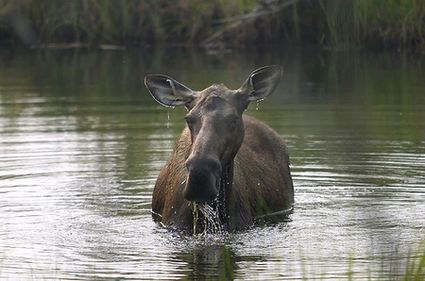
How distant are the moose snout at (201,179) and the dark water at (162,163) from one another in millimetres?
623

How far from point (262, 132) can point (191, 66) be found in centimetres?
1739

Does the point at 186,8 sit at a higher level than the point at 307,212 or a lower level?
higher

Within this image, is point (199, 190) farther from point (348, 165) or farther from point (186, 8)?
point (186, 8)

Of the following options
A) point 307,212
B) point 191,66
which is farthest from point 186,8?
point 307,212

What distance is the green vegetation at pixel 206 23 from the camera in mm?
32875

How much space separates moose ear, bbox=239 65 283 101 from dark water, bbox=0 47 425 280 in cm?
138

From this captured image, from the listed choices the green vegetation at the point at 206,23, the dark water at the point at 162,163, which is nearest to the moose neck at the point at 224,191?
the dark water at the point at 162,163

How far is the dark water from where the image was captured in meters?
11.2

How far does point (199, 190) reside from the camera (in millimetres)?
10977

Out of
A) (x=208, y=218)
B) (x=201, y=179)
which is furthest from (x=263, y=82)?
(x=201, y=179)

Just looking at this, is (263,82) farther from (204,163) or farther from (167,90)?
(204,163)

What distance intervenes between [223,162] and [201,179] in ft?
2.70

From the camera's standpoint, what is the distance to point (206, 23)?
38062mm

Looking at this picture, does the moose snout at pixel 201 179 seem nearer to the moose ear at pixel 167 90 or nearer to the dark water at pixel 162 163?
the dark water at pixel 162 163
